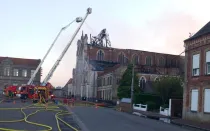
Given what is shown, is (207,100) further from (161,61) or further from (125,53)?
(161,61)

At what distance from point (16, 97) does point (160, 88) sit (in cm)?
2678

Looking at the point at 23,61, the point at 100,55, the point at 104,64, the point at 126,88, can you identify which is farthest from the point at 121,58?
the point at 126,88

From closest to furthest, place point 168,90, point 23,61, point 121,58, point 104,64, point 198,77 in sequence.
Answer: point 198,77, point 168,90, point 104,64, point 121,58, point 23,61

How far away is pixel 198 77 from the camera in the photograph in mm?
30656

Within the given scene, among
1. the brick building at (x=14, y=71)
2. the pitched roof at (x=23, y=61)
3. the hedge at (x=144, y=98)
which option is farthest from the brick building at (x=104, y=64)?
the hedge at (x=144, y=98)

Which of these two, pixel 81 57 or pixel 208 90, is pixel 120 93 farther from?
pixel 81 57

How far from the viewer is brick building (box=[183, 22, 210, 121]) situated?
1146 inches

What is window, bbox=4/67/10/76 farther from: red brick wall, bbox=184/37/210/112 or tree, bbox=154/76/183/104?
red brick wall, bbox=184/37/210/112

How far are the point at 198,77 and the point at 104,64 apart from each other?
62507 mm

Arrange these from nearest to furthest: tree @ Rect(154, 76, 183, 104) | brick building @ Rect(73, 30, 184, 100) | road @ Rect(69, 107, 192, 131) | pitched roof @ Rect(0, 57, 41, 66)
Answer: road @ Rect(69, 107, 192, 131) < tree @ Rect(154, 76, 183, 104) < brick building @ Rect(73, 30, 184, 100) < pitched roof @ Rect(0, 57, 41, 66)

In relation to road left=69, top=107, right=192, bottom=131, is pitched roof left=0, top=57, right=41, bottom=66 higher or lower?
higher

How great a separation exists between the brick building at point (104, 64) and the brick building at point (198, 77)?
46.3m

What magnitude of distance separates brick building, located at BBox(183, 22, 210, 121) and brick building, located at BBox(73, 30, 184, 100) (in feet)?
152

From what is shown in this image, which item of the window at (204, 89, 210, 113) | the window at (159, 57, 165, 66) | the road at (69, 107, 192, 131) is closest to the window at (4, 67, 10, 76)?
the window at (159, 57, 165, 66)
